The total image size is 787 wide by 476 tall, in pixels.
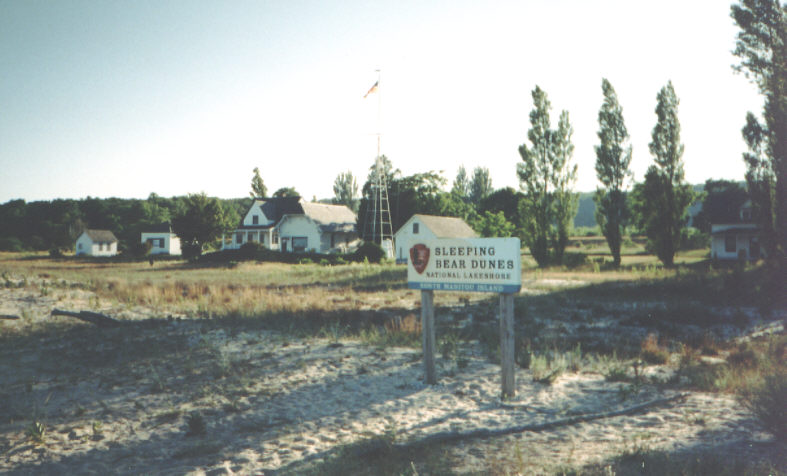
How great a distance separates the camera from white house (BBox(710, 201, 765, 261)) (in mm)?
46781

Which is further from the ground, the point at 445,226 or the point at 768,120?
the point at 768,120

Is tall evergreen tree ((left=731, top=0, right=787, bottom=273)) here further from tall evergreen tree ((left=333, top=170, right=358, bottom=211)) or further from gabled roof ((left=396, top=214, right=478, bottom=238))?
tall evergreen tree ((left=333, top=170, right=358, bottom=211))

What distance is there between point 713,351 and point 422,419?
813 centimetres

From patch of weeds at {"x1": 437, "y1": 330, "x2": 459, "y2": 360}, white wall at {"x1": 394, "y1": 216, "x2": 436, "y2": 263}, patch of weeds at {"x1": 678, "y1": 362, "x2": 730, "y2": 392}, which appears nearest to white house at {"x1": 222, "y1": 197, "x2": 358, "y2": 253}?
white wall at {"x1": 394, "y1": 216, "x2": 436, "y2": 263}

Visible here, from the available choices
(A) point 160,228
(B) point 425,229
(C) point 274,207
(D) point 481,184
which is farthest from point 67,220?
(D) point 481,184

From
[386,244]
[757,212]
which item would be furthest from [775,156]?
[386,244]

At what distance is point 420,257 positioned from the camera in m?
7.96

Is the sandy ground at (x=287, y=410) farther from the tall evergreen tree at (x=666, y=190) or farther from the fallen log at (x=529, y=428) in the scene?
the tall evergreen tree at (x=666, y=190)

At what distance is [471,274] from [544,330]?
685 cm

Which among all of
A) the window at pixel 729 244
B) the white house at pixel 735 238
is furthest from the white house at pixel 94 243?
the window at pixel 729 244

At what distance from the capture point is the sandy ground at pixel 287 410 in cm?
504

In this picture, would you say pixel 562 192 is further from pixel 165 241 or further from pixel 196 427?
pixel 165 241

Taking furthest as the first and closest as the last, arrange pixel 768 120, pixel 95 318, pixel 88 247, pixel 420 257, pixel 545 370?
pixel 88 247
pixel 768 120
pixel 95 318
pixel 545 370
pixel 420 257

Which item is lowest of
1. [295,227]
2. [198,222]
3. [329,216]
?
[295,227]
